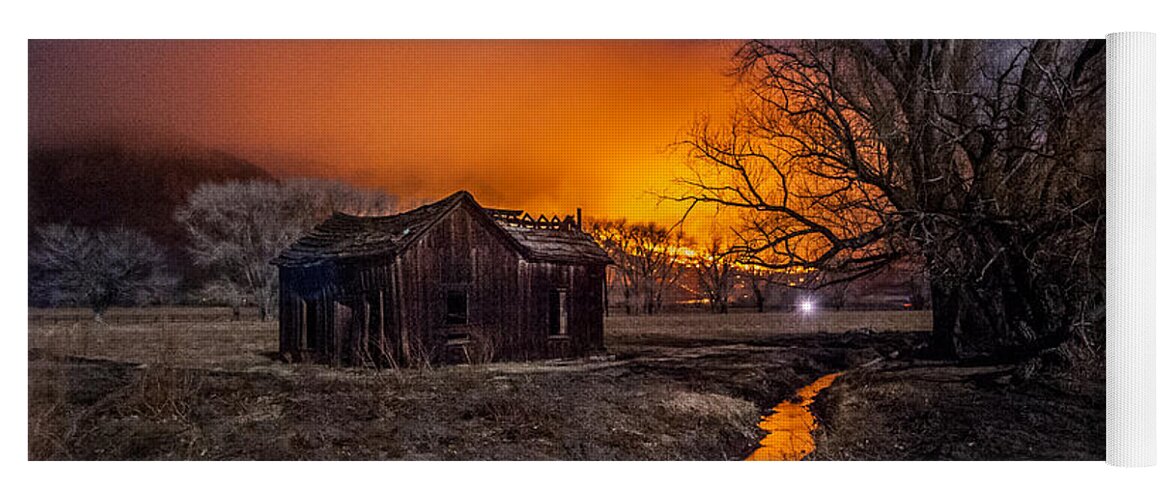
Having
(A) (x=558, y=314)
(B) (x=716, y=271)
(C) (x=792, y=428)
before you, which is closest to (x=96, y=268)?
(A) (x=558, y=314)

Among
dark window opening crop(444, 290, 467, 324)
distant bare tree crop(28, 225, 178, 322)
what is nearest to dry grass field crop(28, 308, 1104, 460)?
distant bare tree crop(28, 225, 178, 322)

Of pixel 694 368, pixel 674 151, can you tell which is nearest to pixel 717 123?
pixel 674 151

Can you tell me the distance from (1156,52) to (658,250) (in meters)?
3.82

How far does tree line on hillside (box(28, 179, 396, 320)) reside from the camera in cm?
668

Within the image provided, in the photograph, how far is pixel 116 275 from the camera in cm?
671

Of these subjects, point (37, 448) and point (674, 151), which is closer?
point (37, 448)

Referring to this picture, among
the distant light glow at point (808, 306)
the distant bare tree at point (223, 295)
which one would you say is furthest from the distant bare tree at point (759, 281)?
the distant bare tree at point (223, 295)

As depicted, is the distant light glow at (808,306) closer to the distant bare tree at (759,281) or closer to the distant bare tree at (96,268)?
the distant bare tree at (759,281)

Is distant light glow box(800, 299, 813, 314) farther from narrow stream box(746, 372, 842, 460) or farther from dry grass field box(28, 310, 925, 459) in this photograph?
narrow stream box(746, 372, 842, 460)

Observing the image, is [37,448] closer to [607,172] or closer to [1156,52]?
[607,172]

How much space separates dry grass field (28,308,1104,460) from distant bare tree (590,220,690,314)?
1.35 feet

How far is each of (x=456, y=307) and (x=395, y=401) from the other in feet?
2.92
